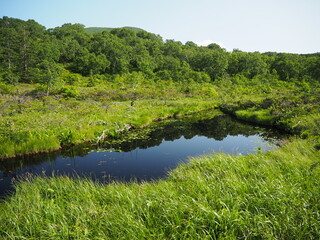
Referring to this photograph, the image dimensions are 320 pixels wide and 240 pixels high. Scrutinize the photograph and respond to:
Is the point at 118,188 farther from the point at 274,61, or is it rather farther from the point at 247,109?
the point at 274,61

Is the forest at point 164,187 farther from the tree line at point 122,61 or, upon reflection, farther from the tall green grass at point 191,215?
the tree line at point 122,61

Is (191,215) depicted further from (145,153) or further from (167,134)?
(167,134)

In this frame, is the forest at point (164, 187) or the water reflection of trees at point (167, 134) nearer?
the forest at point (164, 187)

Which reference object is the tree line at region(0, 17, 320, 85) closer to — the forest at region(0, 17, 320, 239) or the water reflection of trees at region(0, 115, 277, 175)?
the water reflection of trees at region(0, 115, 277, 175)

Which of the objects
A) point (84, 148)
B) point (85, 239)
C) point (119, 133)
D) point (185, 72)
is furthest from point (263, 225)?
point (185, 72)

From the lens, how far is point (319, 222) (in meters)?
4.45

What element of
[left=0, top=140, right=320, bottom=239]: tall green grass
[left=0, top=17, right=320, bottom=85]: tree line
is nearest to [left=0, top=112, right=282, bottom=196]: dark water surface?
[left=0, top=140, right=320, bottom=239]: tall green grass

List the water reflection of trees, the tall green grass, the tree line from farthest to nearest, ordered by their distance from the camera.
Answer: the tree line
the water reflection of trees
the tall green grass

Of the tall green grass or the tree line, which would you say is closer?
the tall green grass

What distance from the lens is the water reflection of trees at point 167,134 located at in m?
13.2

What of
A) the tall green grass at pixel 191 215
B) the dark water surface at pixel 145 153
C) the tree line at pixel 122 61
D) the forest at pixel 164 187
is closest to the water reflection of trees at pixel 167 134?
the dark water surface at pixel 145 153

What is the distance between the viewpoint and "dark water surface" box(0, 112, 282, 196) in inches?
465

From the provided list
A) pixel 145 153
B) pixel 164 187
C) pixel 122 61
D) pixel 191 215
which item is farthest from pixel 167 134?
pixel 122 61

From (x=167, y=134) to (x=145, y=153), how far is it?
6.14 m
